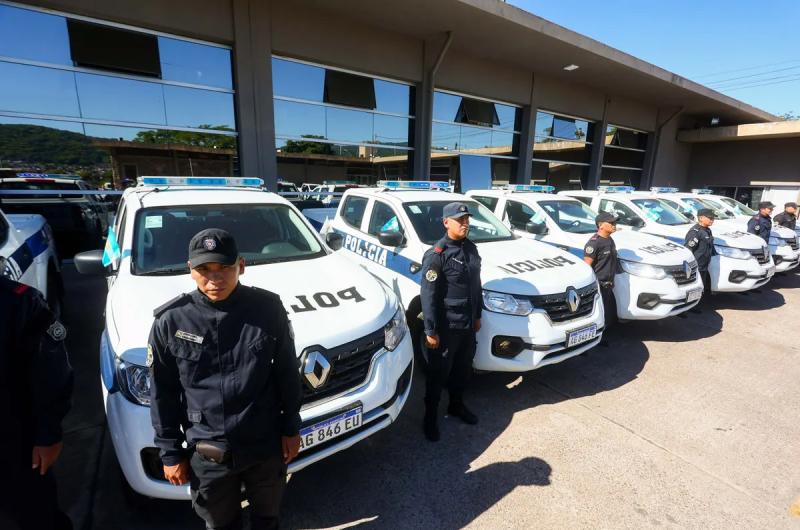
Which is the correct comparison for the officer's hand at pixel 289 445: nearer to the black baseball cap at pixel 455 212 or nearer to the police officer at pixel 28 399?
the police officer at pixel 28 399

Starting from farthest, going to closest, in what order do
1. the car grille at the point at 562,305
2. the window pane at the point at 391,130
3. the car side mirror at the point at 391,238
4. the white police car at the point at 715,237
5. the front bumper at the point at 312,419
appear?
the window pane at the point at 391,130
the white police car at the point at 715,237
the car side mirror at the point at 391,238
the car grille at the point at 562,305
the front bumper at the point at 312,419

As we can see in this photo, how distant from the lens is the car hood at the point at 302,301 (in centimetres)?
199

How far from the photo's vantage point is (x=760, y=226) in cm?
704

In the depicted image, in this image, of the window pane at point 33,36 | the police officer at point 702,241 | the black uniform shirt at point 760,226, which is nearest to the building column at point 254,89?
the window pane at point 33,36

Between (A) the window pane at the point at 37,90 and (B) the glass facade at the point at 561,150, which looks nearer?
(A) the window pane at the point at 37,90

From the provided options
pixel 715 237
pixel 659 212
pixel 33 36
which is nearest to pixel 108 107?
pixel 33 36

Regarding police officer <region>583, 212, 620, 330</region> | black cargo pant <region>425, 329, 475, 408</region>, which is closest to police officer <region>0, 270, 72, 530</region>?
black cargo pant <region>425, 329, 475, 408</region>

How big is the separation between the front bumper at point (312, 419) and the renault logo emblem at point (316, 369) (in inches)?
5.3

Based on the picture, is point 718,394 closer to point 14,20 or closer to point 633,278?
point 633,278

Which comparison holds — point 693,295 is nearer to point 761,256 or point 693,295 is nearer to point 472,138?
point 761,256

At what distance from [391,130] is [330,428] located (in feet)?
30.6

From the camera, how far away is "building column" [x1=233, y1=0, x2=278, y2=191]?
7525 mm

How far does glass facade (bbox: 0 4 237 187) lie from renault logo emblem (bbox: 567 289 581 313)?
7.38 m

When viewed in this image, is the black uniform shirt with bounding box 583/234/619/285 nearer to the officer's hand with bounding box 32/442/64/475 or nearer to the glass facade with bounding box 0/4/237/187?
the officer's hand with bounding box 32/442/64/475
